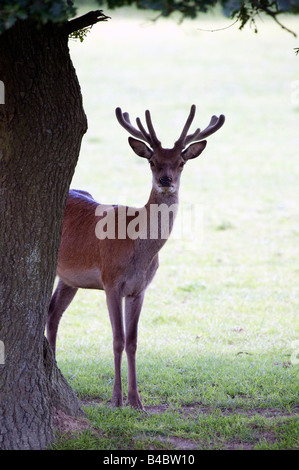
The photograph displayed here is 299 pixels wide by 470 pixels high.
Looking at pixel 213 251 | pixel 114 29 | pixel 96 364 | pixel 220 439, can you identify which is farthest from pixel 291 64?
pixel 220 439

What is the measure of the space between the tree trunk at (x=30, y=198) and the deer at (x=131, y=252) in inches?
47.8

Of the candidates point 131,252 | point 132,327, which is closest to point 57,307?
point 132,327

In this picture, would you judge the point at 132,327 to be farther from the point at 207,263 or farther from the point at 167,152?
the point at 207,263

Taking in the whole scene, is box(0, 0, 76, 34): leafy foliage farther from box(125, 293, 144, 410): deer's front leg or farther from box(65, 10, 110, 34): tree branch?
box(125, 293, 144, 410): deer's front leg

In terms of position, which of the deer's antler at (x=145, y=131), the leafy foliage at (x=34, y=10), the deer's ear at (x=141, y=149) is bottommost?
the deer's ear at (x=141, y=149)

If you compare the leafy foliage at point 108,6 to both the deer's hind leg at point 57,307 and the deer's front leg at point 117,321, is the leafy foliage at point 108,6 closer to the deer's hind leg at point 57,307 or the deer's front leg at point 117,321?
the deer's front leg at point 117,321

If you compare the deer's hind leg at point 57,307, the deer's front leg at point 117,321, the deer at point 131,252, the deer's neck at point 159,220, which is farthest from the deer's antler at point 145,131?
the deer's hind leg at point 57,307

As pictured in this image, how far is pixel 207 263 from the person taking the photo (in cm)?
1096

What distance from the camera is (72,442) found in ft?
15.1

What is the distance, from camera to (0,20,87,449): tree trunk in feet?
14.6

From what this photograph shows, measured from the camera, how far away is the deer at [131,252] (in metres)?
5.86

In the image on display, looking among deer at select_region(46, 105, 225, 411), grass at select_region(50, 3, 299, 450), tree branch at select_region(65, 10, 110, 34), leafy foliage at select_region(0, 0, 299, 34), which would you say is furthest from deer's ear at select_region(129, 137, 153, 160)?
leafy foliage at select_region(0, 0, 299, 34)
